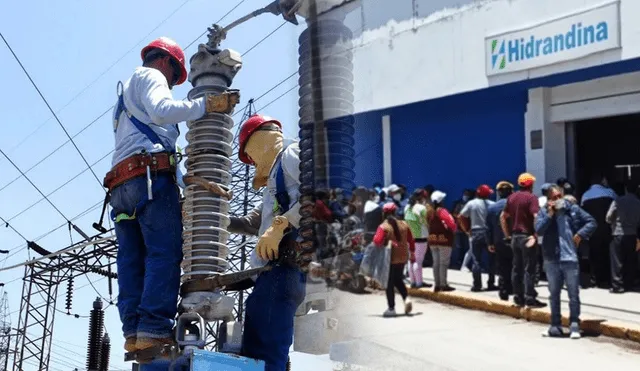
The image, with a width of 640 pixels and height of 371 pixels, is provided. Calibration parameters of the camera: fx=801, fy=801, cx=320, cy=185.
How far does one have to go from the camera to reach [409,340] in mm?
983

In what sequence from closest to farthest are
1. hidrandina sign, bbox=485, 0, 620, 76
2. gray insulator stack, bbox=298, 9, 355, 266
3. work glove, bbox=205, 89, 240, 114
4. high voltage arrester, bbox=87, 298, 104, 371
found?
hidrandina sign, bbox=485, 0, 620, 76
gray insulator stack, bbox=298, 9, 355, 266
work glove, bbox=205, 89, 240, 114
high voltage arrester, bbox=87, 298, 104, 371

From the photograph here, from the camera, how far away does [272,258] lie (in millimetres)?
1853

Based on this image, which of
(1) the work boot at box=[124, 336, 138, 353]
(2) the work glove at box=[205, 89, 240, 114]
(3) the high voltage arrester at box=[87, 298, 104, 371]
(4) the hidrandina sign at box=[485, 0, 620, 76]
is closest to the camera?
(4) the hidrandina sign at box=[485, 0, 620, 76]

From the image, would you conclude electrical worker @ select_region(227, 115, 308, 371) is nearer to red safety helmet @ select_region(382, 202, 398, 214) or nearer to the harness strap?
the harness strap

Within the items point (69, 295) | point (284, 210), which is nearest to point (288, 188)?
point (284, 210)

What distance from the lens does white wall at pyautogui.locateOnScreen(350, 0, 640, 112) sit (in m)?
0.92

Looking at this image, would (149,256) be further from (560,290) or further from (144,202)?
(560,290)

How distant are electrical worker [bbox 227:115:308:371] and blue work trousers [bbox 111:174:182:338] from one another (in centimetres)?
25

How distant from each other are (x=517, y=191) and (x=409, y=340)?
22 centimetres

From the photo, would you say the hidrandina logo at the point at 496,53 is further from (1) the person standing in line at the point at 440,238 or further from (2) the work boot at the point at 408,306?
(2) the work boot at the point at 408,306

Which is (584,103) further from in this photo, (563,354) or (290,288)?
(290,288)

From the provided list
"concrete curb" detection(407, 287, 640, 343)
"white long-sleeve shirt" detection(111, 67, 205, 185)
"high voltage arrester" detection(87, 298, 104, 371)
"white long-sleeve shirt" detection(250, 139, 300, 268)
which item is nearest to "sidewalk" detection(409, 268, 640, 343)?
"concrete curb" detection(407, 287, 640, 343)

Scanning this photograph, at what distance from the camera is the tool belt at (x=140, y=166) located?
222 cm

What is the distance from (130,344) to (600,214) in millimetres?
1481
